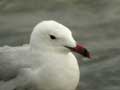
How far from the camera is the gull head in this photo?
512 centimetres

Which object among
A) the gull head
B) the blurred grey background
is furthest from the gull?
the blurred grey background

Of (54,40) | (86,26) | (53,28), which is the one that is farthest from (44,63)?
(86,26)

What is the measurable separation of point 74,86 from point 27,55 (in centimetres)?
59

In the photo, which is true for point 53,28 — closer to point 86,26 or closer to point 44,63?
point 44,63

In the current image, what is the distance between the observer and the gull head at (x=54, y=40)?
512 centimetres

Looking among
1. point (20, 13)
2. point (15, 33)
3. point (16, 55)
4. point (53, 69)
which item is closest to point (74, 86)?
point (53, 69)

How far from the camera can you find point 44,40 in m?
5.27

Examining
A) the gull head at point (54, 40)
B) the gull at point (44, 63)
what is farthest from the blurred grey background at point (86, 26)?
the gull head at point (54, 40)

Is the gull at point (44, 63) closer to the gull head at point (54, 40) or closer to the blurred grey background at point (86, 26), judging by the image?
the gull head at point (54, 40)

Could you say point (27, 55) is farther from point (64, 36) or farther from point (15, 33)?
point (15, 33)

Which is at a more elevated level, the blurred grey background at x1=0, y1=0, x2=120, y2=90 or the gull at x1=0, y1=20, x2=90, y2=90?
the gull at x1=0, y1=20, x2=90, y2=90

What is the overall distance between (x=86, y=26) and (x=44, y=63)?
1974mm

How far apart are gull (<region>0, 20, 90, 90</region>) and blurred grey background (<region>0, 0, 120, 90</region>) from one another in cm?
55

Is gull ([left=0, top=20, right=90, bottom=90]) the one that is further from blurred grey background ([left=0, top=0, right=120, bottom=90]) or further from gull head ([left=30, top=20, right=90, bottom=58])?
blurred grey background ([left=0, top=0, right=120, bottom=90])
